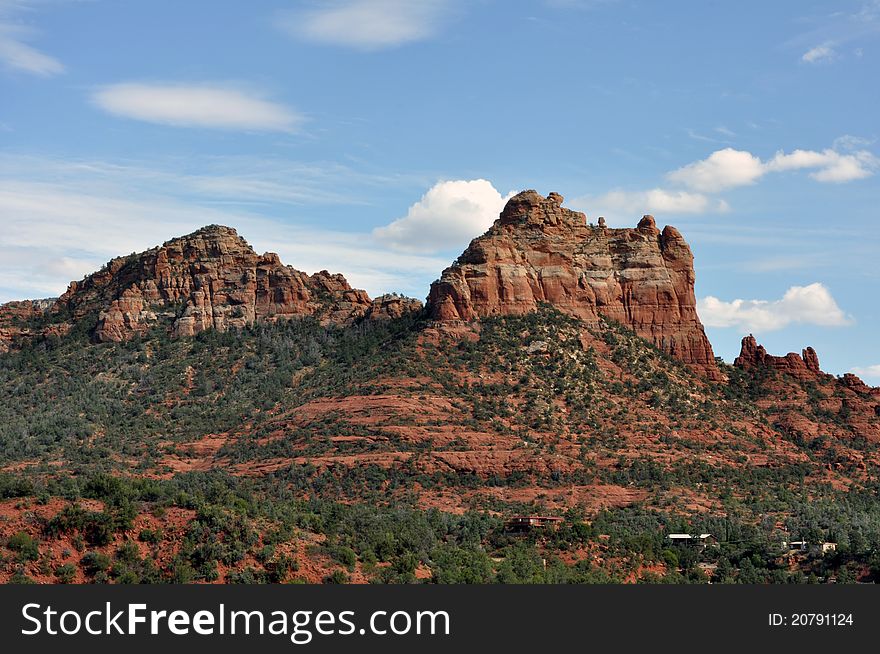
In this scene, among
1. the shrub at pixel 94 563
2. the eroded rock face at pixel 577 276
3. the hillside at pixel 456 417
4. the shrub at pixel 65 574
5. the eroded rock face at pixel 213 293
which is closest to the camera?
the shrub at pixel 65 574

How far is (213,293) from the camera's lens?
6265 inches

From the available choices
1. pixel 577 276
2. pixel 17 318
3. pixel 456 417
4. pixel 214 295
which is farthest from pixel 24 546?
pixel 17 318

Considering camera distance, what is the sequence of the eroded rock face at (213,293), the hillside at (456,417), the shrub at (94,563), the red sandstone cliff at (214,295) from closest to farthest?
the shrub at (94,563)
the hillside at (456,417)
the red sandstone cliff at (214,295)
the eroded rock face at (213,293)

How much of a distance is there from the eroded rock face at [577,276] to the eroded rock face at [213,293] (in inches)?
663

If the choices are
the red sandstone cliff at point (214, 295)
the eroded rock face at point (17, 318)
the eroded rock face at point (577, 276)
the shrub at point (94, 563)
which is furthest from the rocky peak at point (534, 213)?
the shrub at point (94, 563)

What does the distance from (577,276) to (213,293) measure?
4385 cm

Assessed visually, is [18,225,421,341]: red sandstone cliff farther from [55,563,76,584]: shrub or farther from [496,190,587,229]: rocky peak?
[55,563,76,584]: shrub

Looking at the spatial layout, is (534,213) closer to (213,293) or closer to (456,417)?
(456,417)

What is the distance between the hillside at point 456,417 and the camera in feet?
284

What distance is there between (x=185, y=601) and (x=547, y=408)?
77.0 m

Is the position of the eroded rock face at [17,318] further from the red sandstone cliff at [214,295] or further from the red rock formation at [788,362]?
the red rock formation at [788,362]

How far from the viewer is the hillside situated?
284ft

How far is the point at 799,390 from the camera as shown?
466 feet

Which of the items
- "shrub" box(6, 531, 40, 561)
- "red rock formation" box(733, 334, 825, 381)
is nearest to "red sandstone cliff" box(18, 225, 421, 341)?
"red rock formation" box(733, 334, 825, 381)
